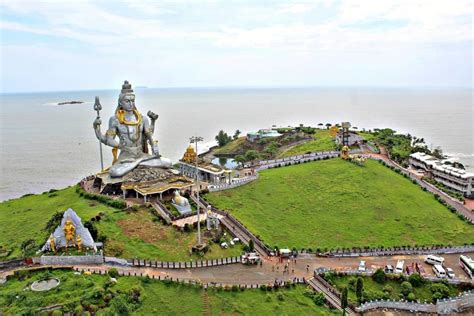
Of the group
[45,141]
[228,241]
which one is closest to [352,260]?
[228,241]

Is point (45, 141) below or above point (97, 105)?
below

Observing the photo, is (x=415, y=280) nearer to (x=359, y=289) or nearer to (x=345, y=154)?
(x=359, y=289)

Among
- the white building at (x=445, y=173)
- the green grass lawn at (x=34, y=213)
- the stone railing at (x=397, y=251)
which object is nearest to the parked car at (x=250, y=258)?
the stone railing at (x=397, y=251)

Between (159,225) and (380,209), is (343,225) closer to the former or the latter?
(380,209)

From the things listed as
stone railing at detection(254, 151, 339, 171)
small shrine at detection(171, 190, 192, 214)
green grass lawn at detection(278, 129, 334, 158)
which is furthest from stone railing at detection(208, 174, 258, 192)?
green grass lawn at detection(278, 129, 334, 158)

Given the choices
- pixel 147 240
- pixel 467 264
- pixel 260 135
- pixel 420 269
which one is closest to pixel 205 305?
pixel 147 240

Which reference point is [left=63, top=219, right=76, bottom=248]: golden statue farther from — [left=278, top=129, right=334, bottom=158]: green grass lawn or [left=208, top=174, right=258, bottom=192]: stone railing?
[left=278, top=129, right=334, bottom=158]: green grass lawn
